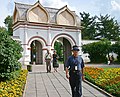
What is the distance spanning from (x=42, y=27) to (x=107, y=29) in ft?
132

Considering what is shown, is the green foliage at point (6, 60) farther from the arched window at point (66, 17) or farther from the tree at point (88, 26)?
the tree at point (88, 26)

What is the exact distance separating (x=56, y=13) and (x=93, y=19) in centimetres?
3979

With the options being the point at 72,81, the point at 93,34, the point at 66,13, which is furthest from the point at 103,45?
the point at 72,81

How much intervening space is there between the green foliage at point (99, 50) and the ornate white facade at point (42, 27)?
336 inches

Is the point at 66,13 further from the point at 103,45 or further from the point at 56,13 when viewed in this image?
the point at 103,45

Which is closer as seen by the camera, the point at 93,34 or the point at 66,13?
the point at 66,13

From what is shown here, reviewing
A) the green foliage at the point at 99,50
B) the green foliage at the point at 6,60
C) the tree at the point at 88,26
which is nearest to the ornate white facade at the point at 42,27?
the green foliage at the point at 99,50

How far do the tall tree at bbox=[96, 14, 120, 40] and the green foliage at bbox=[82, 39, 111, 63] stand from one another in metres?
25.6

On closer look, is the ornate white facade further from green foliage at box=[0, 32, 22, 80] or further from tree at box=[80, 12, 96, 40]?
tree at box=[80, 12, 96, 40]

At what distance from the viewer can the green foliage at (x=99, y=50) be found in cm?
4272

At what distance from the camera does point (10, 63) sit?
40.5ft

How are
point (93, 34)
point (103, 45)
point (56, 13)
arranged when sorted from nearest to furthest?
1. point (56, 13)
2. point (103, 45)
3. point (93, 34)

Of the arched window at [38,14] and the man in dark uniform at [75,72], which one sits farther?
the arched window at [38,14]

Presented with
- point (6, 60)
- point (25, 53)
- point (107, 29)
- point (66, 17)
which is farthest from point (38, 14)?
point (107, 29)
